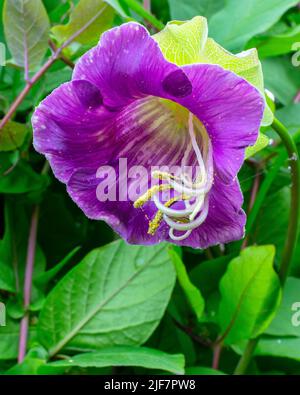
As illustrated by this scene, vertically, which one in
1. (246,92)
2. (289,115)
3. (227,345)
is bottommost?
(227,345)

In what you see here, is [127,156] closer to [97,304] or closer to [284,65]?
A: [97,304]

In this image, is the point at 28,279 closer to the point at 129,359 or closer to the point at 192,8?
the point at 129,359

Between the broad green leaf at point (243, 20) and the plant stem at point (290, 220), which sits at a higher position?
the broad green leaf at point (243, 20)

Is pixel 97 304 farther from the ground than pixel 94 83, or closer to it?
closer to it

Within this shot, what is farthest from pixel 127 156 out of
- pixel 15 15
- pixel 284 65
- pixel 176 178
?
pixel 284 65

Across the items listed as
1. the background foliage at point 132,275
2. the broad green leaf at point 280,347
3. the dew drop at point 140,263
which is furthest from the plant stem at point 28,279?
the broad green leaf at point 280,347

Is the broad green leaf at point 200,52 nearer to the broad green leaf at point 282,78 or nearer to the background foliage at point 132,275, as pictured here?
the background foliage at point 132,275

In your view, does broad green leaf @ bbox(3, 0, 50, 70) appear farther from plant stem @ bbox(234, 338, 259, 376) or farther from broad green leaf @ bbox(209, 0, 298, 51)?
plant stem @ bbox(234, 338, 259, 376)
